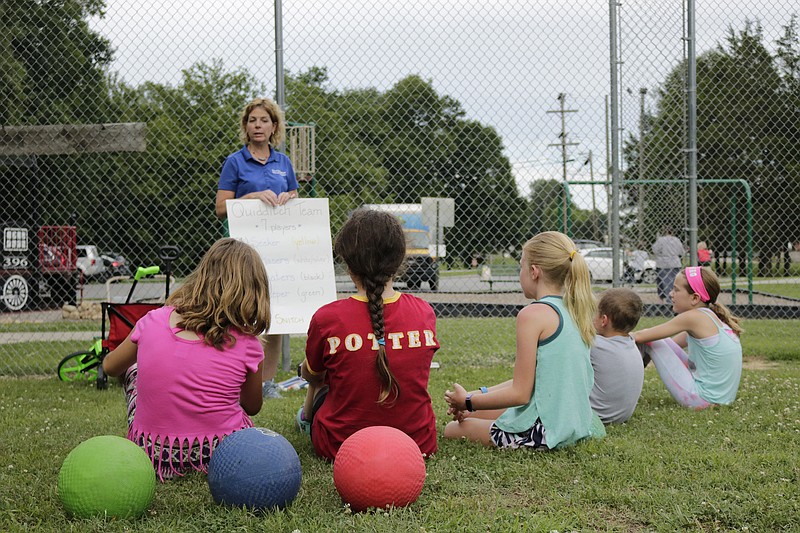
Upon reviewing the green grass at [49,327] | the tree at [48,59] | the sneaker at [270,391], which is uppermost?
the tree at [48,59]

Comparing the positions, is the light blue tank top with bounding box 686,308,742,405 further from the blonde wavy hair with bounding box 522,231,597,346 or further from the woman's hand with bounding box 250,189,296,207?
the woman's hand with bounding box 250,189,296,207

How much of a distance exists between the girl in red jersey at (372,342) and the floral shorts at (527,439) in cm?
60

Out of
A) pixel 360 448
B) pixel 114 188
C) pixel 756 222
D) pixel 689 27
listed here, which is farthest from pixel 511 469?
pixel 114 188

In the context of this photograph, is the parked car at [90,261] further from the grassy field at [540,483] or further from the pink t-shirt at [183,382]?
the pink t-shirt at [183,382]

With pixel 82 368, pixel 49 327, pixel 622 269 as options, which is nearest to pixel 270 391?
pixel 82 368

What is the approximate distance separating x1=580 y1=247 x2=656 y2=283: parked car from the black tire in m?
11.9

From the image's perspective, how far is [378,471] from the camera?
9.67 feet

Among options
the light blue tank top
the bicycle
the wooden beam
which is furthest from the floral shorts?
the wooden beam

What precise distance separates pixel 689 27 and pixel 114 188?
2742 centimetres

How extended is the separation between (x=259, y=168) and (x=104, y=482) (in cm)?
309

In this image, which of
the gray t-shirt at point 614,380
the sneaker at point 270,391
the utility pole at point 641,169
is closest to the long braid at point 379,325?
the gray t-shirt at point 614,380

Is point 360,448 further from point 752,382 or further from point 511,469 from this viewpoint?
point 752,382

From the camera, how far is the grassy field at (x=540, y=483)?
2.87 meters

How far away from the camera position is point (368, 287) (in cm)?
353
